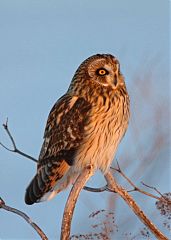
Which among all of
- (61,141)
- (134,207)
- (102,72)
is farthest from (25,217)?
(102,72)

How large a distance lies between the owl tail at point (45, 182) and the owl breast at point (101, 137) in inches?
4.9

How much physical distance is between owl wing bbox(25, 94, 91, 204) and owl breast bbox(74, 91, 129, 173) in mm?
40

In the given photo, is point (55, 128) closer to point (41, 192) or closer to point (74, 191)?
point (41, 192)

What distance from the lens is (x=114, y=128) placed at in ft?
8.98

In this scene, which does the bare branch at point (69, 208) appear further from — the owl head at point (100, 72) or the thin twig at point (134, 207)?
the owl head at point (100, 72)

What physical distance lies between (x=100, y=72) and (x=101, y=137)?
1.37 feet

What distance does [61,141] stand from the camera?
2.67 meters

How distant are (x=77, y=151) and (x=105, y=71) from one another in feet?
1.66

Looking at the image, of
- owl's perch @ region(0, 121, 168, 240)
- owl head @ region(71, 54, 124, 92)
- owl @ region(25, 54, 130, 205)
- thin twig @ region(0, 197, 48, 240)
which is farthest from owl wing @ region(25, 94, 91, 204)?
thin twig @ region(0, 197, 48, 240)

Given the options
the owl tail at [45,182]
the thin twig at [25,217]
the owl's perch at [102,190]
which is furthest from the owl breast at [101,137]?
the thin twig at [25,217]

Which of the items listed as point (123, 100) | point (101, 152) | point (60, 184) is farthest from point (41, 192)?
point (123, 100)

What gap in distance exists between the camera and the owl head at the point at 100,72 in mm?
2756

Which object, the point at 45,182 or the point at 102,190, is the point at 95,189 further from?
the point at 45,182

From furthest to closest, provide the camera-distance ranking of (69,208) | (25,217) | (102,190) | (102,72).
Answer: (102,72) < (102,190) < (69,208) < (25,217)
